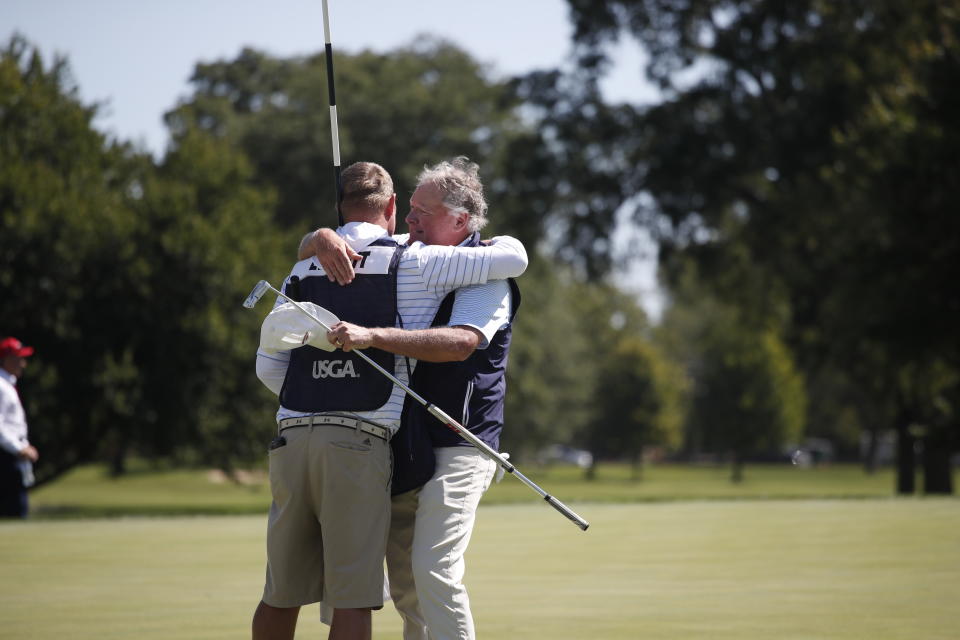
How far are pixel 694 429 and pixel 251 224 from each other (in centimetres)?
3710

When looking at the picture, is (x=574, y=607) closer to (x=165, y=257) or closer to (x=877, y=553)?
(x=877, y=553)

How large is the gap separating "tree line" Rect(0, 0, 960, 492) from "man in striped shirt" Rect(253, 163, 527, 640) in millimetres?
21378

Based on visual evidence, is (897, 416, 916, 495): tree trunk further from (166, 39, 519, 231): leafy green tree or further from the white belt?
the white belt

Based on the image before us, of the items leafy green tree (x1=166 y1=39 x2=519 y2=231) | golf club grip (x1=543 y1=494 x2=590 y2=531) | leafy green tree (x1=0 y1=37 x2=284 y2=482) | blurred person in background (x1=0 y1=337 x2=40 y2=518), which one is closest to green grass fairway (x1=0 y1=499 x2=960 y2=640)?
blurred person in background (x1=0 y1=337 x2=40 y2=518)

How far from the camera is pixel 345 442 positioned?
4.64m

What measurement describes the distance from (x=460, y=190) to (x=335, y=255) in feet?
2.03

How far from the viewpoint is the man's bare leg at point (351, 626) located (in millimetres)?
4648

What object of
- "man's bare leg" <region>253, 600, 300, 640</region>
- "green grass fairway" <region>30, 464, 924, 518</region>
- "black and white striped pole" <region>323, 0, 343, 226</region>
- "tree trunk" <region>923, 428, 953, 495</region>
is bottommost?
"green grass fairway" <region>30, 464, 924, 518</region>

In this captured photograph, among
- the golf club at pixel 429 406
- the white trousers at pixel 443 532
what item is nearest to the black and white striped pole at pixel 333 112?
the golf club at pixel 429 406

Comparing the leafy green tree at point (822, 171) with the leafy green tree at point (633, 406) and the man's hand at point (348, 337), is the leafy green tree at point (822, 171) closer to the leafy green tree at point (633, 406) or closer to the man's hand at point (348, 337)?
the man's hand at point (348, 337)

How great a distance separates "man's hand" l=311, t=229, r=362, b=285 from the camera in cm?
473

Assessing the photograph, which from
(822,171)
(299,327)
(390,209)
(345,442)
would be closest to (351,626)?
(345,442)

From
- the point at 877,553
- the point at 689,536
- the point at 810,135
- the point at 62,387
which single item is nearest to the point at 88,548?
the point at 689,536

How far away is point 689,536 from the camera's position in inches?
518
